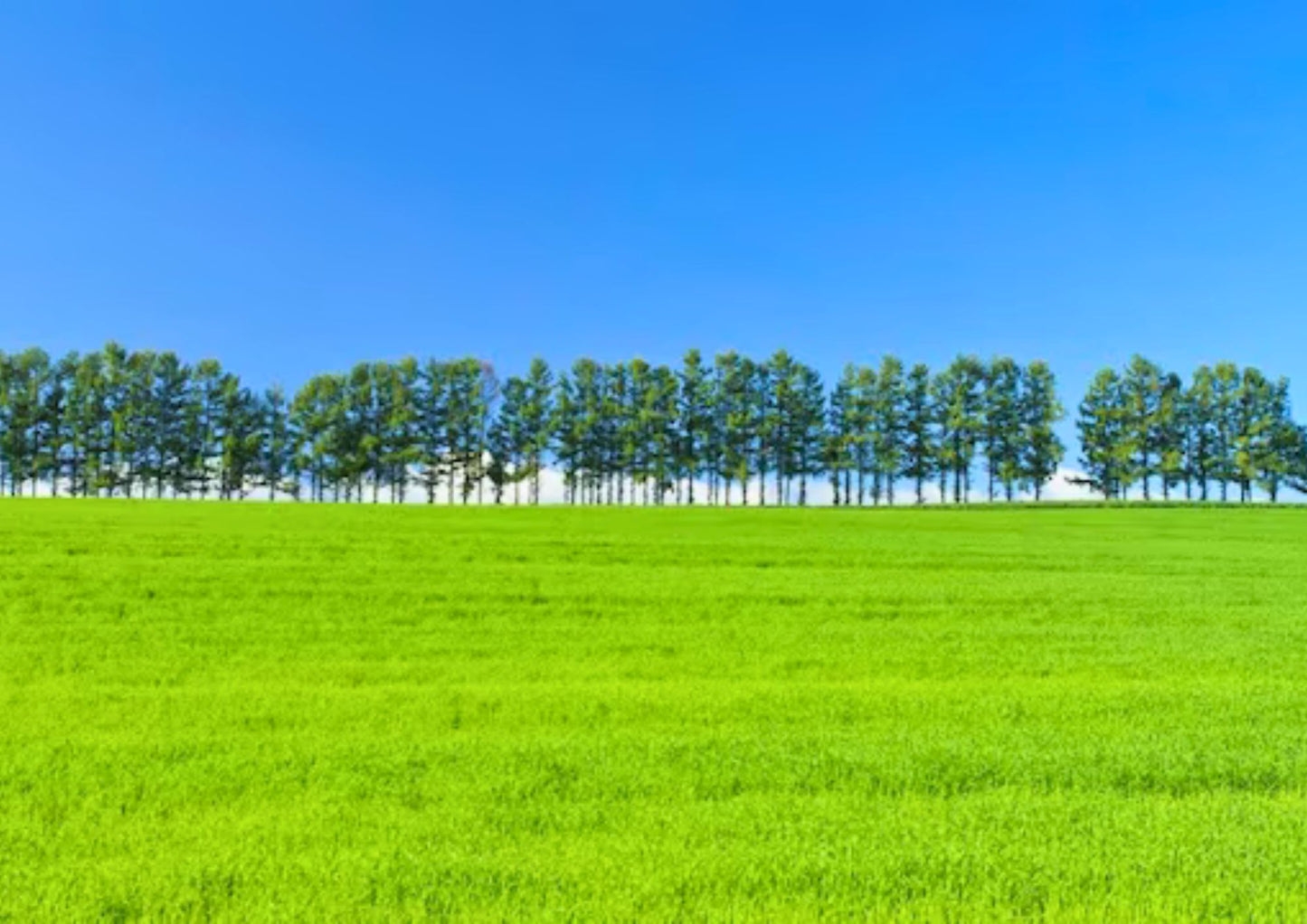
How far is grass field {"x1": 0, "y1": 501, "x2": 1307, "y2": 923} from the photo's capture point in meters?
4.20

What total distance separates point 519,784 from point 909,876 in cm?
254

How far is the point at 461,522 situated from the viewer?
24.6 meters

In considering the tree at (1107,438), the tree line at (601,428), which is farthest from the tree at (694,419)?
the tree at (1107,438)

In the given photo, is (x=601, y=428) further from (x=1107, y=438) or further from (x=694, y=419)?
(x=1107, y=438)

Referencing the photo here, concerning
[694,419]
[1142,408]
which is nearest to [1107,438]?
[1142,408]

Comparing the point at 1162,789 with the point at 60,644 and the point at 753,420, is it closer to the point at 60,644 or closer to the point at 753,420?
the point at 60,644

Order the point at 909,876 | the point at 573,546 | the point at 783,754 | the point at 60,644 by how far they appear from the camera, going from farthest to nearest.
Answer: the point at 573,546, the point at 60,644, the point at 783,754, the point at 909,876

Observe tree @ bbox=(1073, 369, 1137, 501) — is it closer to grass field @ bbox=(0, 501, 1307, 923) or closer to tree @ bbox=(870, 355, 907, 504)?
tree @ bbox=(870, 355, 907, 504)

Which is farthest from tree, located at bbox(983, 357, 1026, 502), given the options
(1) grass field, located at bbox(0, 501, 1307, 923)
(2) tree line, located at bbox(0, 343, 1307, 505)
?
(1) grass field, located at bbox(0, 501, 1307, 923)

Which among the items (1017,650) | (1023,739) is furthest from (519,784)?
(1017,650)

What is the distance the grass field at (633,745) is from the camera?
420cm

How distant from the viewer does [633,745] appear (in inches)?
249

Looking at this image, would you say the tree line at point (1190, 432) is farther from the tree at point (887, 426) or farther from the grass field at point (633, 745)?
the grass field at point (633, 745)

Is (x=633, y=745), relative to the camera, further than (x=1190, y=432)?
No
